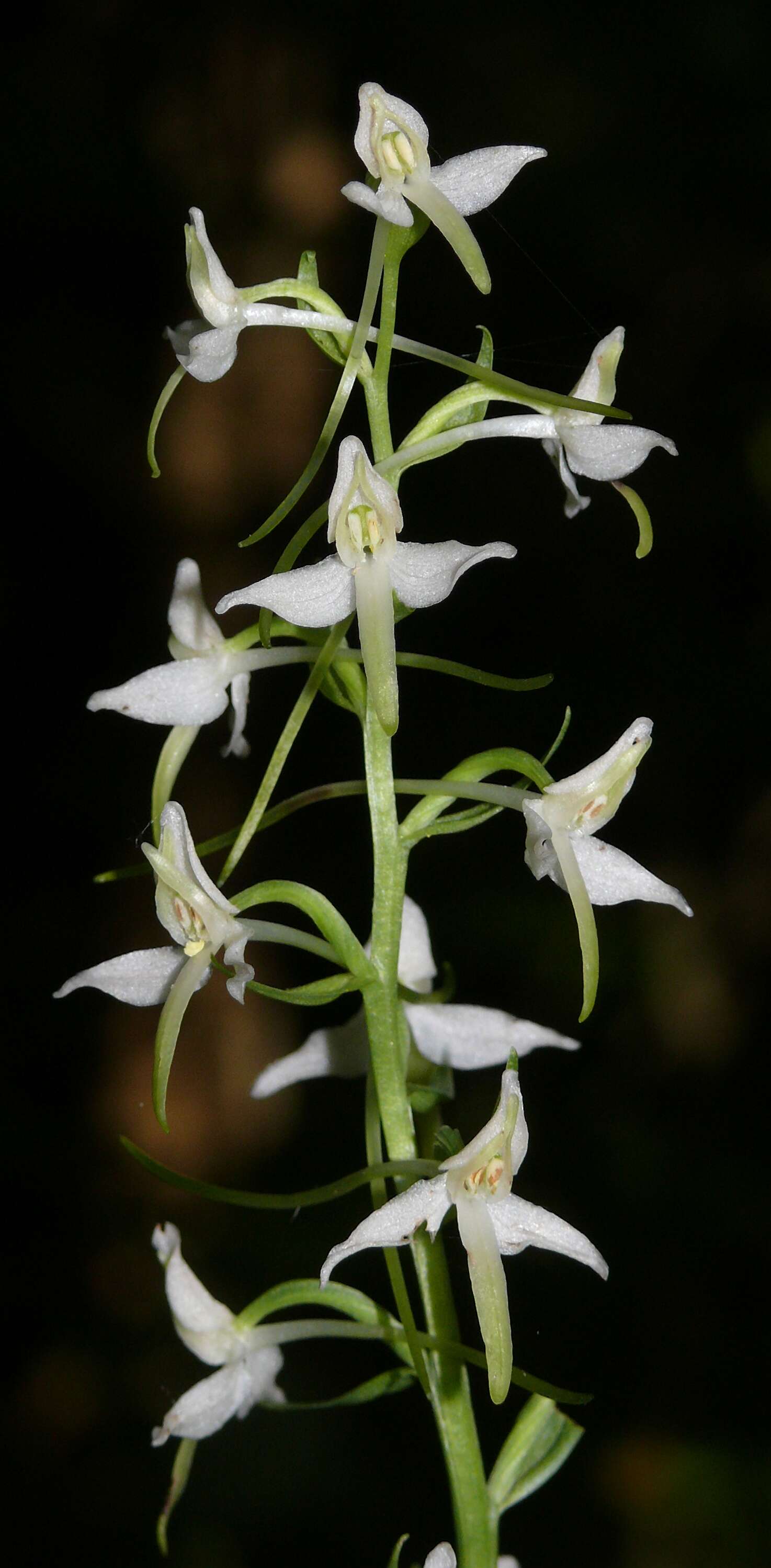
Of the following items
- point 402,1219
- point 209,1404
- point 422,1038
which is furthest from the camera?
point 422,1038

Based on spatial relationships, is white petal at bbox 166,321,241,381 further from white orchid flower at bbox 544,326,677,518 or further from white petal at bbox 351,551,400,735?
white orchid flower at bbox 544,326,677,518

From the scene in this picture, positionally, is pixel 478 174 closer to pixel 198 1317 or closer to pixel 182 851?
pixel 182 851

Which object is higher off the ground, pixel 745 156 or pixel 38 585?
pixel 745 156

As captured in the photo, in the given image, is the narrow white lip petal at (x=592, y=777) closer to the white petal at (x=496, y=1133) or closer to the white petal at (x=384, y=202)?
the white petal at (x=496, y=1133)

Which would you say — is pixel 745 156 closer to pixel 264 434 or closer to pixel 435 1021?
pixel 264 434

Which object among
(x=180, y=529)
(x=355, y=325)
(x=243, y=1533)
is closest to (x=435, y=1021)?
(x=355, y=325)

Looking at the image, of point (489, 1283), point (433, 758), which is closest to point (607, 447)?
point (489, 1283)

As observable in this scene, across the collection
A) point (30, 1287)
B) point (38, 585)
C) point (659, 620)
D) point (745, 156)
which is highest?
point (745, 156)

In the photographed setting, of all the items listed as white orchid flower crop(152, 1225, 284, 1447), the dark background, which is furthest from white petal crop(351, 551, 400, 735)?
the dark background
